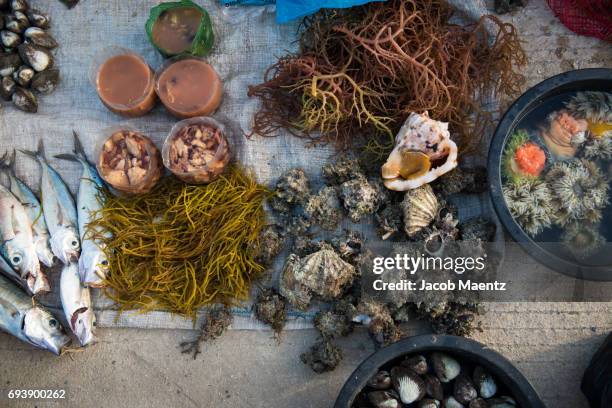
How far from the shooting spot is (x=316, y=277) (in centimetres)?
269

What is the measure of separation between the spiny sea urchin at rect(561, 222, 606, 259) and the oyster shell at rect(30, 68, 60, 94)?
3.03m

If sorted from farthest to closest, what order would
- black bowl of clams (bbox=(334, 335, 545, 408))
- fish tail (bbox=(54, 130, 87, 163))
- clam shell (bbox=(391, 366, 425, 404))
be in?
fish tail (bbox=(54, 130, 87, 163)) → clam shell (bbox=(391, 366, 425, 404)) → black bowl of clams (bbox=(334, 335, 545, 408))

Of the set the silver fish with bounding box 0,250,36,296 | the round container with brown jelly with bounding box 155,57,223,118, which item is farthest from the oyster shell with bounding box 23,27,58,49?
the silver fish with bounding box 0,250,36,296

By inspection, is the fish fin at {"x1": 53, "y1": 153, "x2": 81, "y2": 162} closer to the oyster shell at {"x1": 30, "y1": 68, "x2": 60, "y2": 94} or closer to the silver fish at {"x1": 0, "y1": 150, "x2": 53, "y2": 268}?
the silver fish at {"x1": 0, "y1": 150, "x2": 53, "y2": 268}

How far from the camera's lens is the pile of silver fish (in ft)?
9.37

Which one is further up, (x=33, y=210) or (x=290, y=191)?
(x=290, y=191)

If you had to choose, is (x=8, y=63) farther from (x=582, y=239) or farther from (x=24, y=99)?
(x=582, y=239)

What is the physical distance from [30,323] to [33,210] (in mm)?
642

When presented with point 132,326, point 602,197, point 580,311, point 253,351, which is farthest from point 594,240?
point 132,326

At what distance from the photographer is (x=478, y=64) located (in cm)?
296

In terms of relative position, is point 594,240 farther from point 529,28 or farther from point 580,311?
point 529,28

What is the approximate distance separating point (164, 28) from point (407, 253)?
6.14ft

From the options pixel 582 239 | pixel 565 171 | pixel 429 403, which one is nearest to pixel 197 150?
pixel 429 403

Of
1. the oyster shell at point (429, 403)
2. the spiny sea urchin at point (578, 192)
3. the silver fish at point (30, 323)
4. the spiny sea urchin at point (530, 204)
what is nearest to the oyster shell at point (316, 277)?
the oyster shell at point (429, 403)
